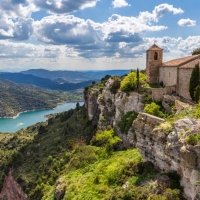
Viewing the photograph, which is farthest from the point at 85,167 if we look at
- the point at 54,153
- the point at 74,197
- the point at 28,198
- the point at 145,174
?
the point at 54,153

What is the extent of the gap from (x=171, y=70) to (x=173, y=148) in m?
22.7

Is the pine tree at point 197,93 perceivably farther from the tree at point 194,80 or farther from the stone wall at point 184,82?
the stone wall at point 184,82

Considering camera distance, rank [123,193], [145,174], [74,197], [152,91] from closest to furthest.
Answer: [123,193] → [145,174] → [74,197] → [152,91]

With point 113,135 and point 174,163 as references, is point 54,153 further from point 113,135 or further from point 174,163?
point 174,163

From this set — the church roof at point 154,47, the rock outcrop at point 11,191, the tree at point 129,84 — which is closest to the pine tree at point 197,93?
the tree at point 129,84

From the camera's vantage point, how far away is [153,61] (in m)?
41.1

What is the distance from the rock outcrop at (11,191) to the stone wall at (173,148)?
36.3m

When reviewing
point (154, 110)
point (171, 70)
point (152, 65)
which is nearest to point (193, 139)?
point (154, 110)

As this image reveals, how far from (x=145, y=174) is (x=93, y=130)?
34405mm

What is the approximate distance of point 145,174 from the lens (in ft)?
63.6

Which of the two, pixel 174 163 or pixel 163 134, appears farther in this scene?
pixel 163 134

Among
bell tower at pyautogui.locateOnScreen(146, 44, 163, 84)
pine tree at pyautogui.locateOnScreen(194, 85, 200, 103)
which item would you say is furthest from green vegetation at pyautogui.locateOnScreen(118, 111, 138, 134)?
bell tower at pyautogui.locateOnScreen(146, 44, 163, 84)

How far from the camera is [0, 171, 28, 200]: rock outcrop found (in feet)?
169

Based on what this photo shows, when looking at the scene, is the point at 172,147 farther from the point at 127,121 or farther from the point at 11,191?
the point at 11,191
